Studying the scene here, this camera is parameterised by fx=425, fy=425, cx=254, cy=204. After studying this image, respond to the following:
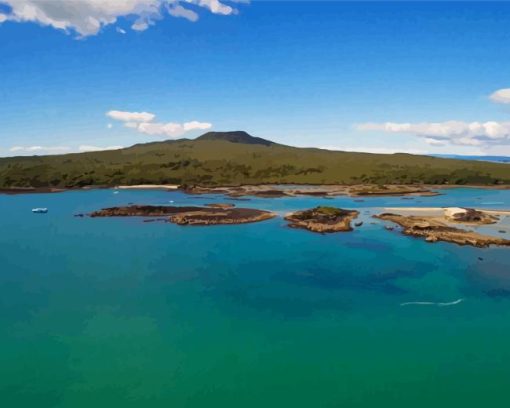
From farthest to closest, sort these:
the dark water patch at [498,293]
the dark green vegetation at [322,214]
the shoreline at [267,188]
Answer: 1. the shoreline at [267,188]
2. the dark green vegetation at [322,214]
3. the dark water patch at [498,293]

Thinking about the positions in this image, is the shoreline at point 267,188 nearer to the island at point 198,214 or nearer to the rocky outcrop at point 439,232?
the island at point 198,214

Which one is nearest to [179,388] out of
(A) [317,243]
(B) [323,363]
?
(B) [323,363]

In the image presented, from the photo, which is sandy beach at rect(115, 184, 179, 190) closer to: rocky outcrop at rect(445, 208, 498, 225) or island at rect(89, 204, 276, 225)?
island at rect(89, 204, 276, 225)

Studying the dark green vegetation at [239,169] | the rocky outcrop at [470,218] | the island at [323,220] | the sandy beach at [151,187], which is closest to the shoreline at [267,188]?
the sandy beach at [151,187]

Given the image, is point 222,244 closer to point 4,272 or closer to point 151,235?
point 151,235

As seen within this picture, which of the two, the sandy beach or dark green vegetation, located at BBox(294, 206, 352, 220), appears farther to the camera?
the sandy beach

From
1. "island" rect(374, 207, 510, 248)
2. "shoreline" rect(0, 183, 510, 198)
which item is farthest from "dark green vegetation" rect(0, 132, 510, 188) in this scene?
"island" rect(374, 207, 510, 248)

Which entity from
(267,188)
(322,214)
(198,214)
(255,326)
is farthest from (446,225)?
(267,188)
